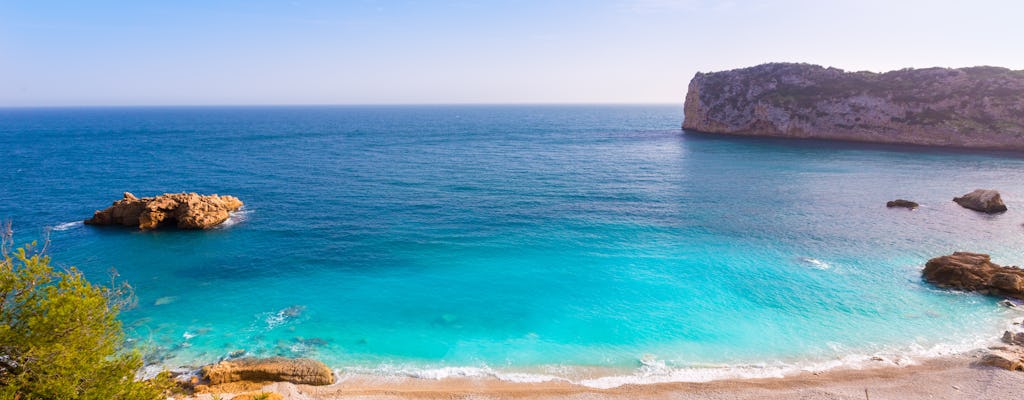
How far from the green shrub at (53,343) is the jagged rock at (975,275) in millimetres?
53323

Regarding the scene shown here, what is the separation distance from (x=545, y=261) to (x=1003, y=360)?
3056 cm

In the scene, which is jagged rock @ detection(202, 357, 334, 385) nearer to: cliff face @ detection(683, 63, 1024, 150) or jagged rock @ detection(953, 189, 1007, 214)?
jagged rock @ detection(953, 189, 1007, 214)

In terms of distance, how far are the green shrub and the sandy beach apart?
8.01m

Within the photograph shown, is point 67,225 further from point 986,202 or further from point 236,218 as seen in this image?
point 986,202

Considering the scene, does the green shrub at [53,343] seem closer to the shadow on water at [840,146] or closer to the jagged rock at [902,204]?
the jagged rock at [902,204]

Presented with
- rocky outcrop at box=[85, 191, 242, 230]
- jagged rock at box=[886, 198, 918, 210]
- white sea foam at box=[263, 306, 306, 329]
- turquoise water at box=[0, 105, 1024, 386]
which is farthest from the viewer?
jagged rock at box=[886, 198, 918, 210]

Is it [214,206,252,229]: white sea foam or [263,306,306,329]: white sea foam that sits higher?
[214,206,252,229]: white sea foam

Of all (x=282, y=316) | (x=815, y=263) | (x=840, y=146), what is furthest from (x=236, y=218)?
(x=840, y=146)

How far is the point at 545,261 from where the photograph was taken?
148ft

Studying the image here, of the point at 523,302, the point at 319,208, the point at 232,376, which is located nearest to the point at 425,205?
the point at 319,208

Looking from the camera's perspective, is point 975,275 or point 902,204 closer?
point 975,275

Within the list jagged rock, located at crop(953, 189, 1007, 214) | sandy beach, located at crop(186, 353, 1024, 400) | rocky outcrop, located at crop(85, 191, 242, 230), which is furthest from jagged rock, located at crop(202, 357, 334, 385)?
jagged rock, located at crop(953, 189, 1007, 214)

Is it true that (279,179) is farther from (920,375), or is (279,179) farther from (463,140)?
(920,375)

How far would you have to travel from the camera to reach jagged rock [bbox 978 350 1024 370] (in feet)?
88.9
